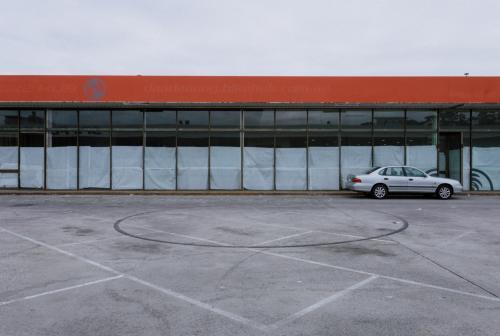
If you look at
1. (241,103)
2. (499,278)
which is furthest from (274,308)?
(241,103)

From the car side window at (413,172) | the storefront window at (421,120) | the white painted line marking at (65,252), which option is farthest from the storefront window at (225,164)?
the white painted line marking at (65,252)

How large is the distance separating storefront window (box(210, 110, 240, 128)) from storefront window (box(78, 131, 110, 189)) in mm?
5161

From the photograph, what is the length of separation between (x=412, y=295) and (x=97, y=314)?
144 inches

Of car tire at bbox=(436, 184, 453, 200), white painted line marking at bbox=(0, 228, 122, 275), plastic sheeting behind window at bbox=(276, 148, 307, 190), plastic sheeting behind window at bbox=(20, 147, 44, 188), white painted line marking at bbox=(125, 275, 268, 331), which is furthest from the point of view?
plastic sheeting behind window at bbox=(276, 148, 307, 190)

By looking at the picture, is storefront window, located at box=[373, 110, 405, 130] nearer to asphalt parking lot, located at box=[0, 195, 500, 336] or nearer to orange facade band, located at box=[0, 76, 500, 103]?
orange facade band, located at box=[0, 76, 500, 103]

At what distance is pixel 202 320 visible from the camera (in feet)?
15.0

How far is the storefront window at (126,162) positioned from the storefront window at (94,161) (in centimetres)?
34

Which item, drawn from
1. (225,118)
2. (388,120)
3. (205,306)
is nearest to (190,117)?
(225,118)

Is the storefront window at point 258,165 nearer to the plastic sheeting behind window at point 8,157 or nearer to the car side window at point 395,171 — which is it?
the car side window at point 395,171

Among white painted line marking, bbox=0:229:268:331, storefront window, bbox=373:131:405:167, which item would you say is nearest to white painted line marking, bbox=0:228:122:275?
white painted line marking, bbox=0:229:268:331

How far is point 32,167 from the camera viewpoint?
70.0 feet

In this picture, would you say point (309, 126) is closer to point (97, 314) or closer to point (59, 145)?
point (59, 145)

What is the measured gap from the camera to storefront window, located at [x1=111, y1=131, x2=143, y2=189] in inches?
838

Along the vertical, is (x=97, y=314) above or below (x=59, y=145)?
below
